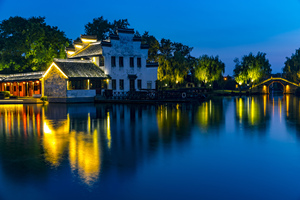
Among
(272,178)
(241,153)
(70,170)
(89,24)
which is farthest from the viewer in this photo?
(89,24)

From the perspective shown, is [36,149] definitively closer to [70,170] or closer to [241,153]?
[70,170]

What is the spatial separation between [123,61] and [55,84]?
1156 cm

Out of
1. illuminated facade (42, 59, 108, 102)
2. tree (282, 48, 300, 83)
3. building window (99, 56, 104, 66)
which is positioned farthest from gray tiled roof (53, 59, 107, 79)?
tree (282, 48, 300, 83)

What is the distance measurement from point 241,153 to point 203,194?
4.15m

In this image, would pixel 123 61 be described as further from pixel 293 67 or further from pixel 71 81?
pixel 293 67

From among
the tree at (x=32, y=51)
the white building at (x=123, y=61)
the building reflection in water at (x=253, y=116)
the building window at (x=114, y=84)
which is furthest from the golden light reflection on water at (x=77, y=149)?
the tree at (x=32, y=51)

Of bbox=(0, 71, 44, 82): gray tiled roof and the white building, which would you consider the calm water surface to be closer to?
the white building

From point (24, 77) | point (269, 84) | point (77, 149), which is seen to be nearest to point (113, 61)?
point (24, 77)

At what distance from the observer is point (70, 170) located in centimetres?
797

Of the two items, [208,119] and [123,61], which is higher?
[123,61]

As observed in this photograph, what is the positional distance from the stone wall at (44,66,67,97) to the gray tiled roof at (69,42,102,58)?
7747mm

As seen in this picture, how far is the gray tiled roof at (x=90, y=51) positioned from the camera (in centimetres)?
5011

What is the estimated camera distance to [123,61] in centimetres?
5009

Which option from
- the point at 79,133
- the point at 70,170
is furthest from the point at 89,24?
the point at 70,170
